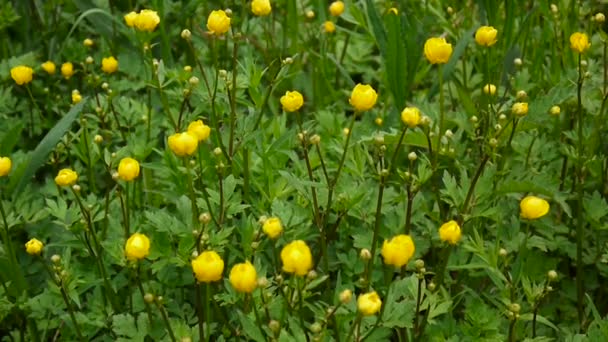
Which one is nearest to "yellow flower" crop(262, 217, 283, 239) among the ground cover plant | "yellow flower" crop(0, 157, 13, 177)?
the ground cover plant

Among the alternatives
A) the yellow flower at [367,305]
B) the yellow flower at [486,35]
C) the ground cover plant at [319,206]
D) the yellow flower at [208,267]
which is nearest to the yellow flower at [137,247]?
the ground cover plant at [319,206]

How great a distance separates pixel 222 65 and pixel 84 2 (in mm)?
559

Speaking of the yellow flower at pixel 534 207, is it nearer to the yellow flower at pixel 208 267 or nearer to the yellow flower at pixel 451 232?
the yellow flower at pixel 451 232

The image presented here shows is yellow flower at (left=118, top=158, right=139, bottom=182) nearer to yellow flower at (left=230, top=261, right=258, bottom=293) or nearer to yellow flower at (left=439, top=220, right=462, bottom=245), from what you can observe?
yellow flower at (left=230, top=261, right=258, bottom=293)

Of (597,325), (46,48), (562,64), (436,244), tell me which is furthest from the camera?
(46,48)

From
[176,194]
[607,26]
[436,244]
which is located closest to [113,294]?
[176,194]

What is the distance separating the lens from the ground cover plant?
1692mm

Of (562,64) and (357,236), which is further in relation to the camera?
(562,64)

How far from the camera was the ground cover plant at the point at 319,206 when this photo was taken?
1692 mm

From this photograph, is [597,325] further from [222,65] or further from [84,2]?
[84,2]

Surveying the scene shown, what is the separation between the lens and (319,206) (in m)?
1.98

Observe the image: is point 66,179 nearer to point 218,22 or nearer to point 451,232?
point 218,22

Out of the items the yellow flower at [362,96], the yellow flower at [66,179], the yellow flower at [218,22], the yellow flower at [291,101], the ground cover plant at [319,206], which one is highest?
the yellow flower at [218,22]

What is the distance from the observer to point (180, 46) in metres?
3.18
